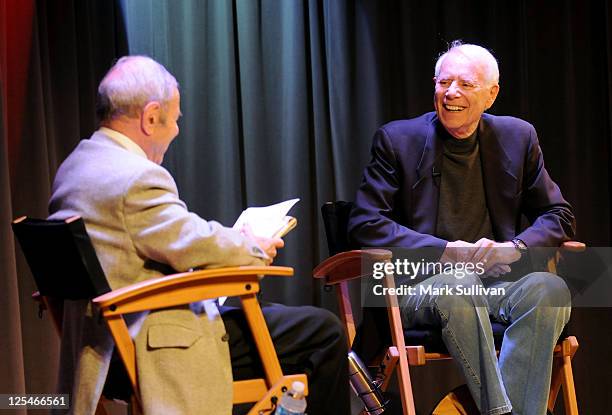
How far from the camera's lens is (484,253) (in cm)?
324

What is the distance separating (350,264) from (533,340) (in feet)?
2.35

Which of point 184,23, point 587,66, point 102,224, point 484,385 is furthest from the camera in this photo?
point 587,66

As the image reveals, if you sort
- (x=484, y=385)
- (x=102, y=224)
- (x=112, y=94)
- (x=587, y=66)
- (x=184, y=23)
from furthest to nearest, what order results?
1. (x=587, y=66)
2. (x=184, y=23)
3. (x=484, y=385)
4. (x=112, y=94)
5. (x=102, y=224)

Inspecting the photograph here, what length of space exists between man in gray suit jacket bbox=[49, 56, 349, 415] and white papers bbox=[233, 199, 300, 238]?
0.23 feet

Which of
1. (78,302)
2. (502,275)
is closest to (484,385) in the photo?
→ (502,275)

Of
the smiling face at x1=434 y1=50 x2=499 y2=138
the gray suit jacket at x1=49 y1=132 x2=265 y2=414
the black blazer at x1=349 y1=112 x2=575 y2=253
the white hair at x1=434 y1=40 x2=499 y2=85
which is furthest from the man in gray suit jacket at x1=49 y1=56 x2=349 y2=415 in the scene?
the white hair at x1=434 y1=40 x2=499 y2=85

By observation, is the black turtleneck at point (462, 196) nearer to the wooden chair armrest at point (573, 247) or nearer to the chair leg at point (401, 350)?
the wooden chair armrest at point (573, 247)

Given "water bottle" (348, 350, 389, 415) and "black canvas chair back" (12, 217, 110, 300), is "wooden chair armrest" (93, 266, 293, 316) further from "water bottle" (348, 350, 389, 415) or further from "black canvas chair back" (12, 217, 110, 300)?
"water bottle" (348, 350, 389, 415)

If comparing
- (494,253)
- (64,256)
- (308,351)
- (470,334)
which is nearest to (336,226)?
(494,253)

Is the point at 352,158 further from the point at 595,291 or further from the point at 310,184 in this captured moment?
the point at 595,291

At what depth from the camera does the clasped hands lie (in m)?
3.23

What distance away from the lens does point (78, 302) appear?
2.44m

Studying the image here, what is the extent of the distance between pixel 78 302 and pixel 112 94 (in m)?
0.60

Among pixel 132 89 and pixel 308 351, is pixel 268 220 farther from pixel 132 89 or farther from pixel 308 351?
pixel 132 89
